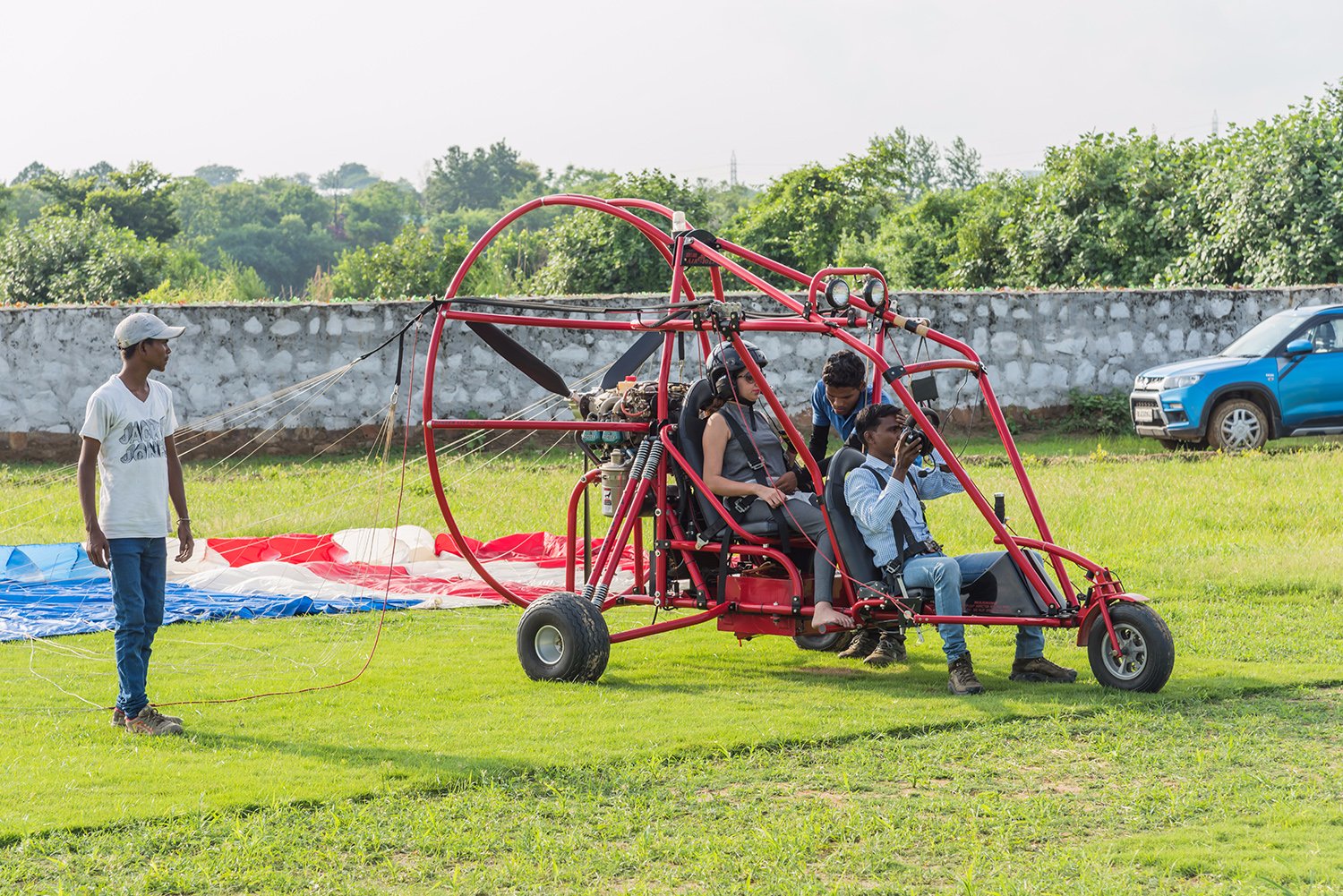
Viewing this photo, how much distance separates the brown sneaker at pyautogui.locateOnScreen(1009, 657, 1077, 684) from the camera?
7301 millimetres

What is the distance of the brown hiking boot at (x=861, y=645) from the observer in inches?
324

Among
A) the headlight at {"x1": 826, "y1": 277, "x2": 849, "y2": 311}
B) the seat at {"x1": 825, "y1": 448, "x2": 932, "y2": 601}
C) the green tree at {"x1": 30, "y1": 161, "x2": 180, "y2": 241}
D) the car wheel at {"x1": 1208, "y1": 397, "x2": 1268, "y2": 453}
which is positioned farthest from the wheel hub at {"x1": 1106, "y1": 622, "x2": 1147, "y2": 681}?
the green tree at {"x1": 30, "y1": 161, "x2": 180, "y2": 241}

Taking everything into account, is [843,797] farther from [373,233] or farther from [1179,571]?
[373,233]

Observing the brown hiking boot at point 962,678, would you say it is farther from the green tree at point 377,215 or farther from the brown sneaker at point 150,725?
the green tree at point 377,215

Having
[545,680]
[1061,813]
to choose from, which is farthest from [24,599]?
[1061,813]

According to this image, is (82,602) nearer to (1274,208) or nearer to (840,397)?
(840,397)

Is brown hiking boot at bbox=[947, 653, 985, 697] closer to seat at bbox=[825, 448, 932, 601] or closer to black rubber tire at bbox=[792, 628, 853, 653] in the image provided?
seat at bbox=[825, 448, 932, 601]

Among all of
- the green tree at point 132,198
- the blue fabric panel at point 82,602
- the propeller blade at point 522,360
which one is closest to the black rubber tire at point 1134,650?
the propeller blade at point 522,360

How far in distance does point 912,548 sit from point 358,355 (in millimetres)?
11427

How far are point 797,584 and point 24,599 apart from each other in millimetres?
5206

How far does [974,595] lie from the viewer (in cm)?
730

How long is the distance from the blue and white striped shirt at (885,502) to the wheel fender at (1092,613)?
2.90ft

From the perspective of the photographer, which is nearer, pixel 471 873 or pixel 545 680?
pixel 471 873

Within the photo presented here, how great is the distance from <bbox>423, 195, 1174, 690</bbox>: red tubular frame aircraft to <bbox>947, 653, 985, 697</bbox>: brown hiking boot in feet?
0.83
